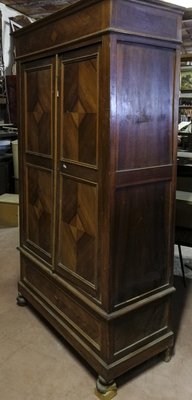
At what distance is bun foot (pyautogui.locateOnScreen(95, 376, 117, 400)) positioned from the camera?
67.1 inches

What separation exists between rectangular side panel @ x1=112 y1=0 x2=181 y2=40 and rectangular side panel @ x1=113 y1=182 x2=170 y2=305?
0.64m

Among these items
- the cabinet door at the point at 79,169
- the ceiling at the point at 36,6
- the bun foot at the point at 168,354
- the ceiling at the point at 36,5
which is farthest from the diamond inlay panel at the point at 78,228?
the ceiling at the point at 36,5

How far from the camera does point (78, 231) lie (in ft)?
5.98

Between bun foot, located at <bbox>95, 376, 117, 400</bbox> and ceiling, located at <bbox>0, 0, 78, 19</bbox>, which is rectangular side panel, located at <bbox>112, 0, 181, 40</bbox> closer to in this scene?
bun foot, located at <bbox>95, 376, 117, 400</bbox>

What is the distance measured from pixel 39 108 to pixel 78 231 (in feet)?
2.44

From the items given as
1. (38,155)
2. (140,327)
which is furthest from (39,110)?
(140,327)

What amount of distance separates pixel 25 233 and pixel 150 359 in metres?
1.07

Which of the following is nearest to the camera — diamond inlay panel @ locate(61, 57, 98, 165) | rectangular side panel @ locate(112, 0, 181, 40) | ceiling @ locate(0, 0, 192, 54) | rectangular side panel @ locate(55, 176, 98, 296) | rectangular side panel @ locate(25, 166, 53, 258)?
rectangular side panel @ locate(112, 0, 181, 40)

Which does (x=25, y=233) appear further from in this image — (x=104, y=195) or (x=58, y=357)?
(x=104, y=195)

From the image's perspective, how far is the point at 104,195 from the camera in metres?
1.57

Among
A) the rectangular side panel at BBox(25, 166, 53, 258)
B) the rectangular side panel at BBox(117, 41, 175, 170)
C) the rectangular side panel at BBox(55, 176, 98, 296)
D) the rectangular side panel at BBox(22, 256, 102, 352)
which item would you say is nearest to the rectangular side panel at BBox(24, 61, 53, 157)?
the rectangular side panel at BBox(25, 166, 53, 258)

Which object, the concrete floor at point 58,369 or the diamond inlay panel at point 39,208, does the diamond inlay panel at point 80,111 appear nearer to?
the diamond inlay panel at point 39,208

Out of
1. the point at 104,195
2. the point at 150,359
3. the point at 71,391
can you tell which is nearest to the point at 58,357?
the point at 71,391

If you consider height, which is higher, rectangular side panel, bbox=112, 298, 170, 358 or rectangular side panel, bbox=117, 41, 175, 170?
rectangular side panel, bbox=117, 41, 175, 170
